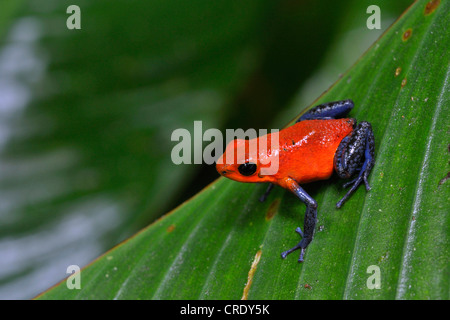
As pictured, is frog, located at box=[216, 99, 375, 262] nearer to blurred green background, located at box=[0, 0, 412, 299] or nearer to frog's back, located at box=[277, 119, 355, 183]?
frog's back, located at box=[277, 119, 355, 183]

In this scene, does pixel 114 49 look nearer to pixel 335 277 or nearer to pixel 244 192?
pixel 244 192

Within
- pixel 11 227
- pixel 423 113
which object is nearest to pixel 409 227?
pixel 423 113

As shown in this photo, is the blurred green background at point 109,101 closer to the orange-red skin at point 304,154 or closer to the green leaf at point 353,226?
the green leaf at point 353,226

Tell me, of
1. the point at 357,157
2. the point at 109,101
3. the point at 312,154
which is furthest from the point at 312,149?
the point at 109,101

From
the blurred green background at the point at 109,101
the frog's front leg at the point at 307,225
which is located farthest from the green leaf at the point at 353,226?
the blurred green background at the point at 109,101

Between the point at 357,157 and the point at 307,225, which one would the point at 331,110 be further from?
the point at 307,225
